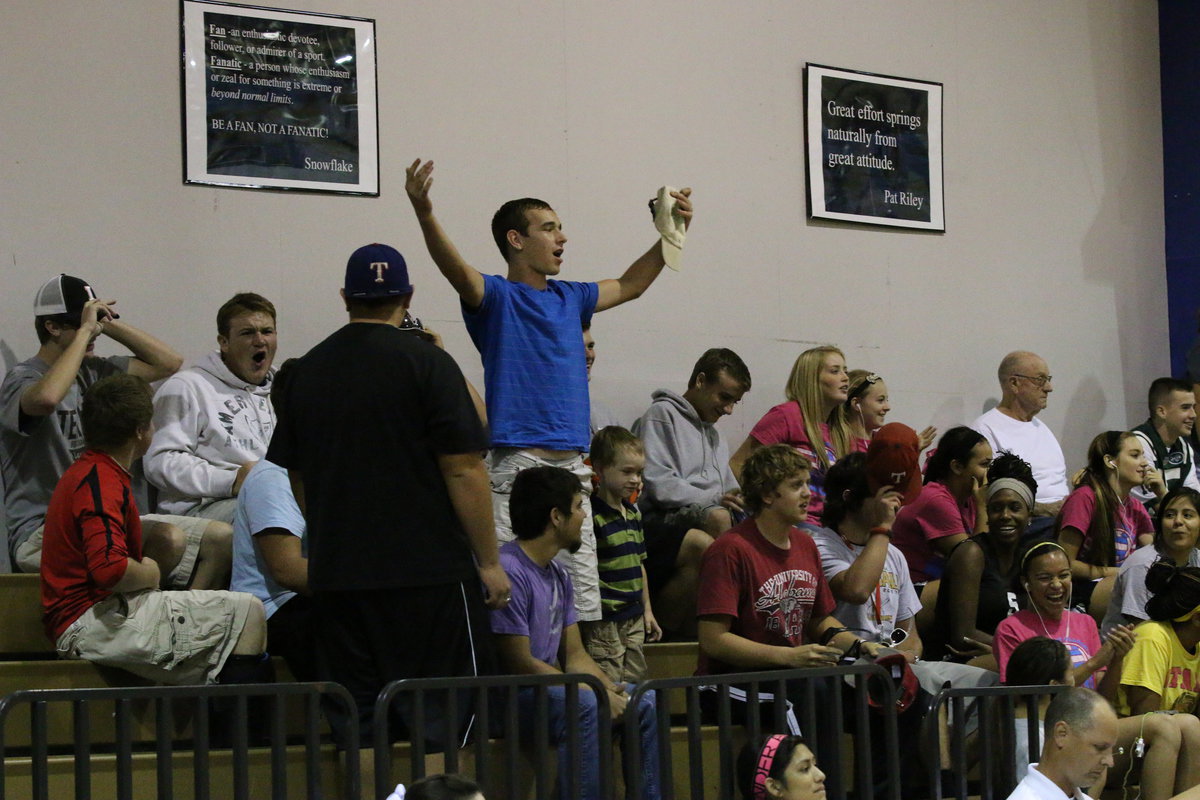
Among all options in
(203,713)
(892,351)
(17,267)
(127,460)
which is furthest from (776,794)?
(892,351)

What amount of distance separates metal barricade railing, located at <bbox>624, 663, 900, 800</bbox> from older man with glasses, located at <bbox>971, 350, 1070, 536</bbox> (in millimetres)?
3158

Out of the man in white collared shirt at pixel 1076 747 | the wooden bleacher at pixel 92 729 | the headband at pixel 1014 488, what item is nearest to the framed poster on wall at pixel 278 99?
the wooden bleacher at pixel 92 729

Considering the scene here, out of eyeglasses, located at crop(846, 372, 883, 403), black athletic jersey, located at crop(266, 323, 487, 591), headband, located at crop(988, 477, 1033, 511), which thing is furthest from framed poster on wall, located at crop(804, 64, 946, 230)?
black athletic jersey, located at crop(266, 323, 487, 591)

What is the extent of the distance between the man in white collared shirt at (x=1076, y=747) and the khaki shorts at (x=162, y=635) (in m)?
2.29

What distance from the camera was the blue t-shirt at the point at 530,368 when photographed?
4688 mm

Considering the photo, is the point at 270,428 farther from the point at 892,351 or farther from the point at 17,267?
the point at 892,351

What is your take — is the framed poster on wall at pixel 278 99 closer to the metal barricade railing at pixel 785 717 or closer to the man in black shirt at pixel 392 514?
the man in black shirt at pixel 392 514

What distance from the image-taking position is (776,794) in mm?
3898

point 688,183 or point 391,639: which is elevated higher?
point 688,183

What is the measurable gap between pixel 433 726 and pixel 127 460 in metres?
1.40

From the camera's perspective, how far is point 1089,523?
648cm

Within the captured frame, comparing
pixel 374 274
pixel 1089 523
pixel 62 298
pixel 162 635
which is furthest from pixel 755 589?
pixel 62 298

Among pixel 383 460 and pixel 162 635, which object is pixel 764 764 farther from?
pixel 162 635

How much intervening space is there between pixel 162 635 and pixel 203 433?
4.34ft
